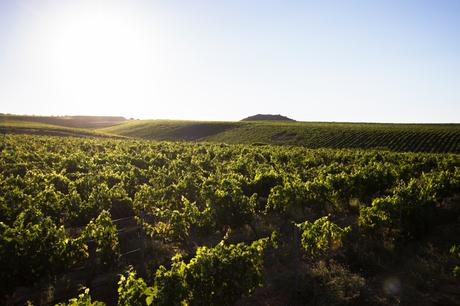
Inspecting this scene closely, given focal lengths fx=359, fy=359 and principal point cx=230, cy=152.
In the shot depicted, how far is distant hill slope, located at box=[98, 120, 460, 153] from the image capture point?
53594mm

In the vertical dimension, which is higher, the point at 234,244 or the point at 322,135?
the point at 322,135

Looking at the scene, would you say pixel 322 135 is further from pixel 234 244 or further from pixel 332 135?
pixel 234 244

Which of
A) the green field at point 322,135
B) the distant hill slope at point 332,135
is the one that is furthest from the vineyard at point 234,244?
the green field at point 322,135

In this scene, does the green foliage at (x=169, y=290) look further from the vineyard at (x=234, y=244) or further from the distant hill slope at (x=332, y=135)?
the distant hill slope at (x=332, y=135)

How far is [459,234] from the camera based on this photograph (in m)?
13.2

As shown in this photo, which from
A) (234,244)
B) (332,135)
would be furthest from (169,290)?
(332,135)

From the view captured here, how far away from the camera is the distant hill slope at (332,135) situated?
176 feet

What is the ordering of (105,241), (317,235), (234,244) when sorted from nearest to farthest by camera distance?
(105,241) < (317,235) < (234,244)

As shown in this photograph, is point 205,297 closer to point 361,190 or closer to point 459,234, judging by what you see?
point 459,234

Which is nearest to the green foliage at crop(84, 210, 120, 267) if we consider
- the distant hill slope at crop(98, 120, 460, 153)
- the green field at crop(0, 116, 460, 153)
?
the green field at crop(0, 116, 460, 153)

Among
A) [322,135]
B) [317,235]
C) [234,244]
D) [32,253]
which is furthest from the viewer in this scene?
[322,135]

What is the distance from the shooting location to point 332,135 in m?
63.8

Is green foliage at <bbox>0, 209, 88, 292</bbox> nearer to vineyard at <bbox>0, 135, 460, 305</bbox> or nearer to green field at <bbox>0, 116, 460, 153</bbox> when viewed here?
vineyard at <bbox>0, 135, 460, 305</bbox>

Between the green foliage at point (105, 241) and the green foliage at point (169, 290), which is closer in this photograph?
the green foliage at point (169, 290)
